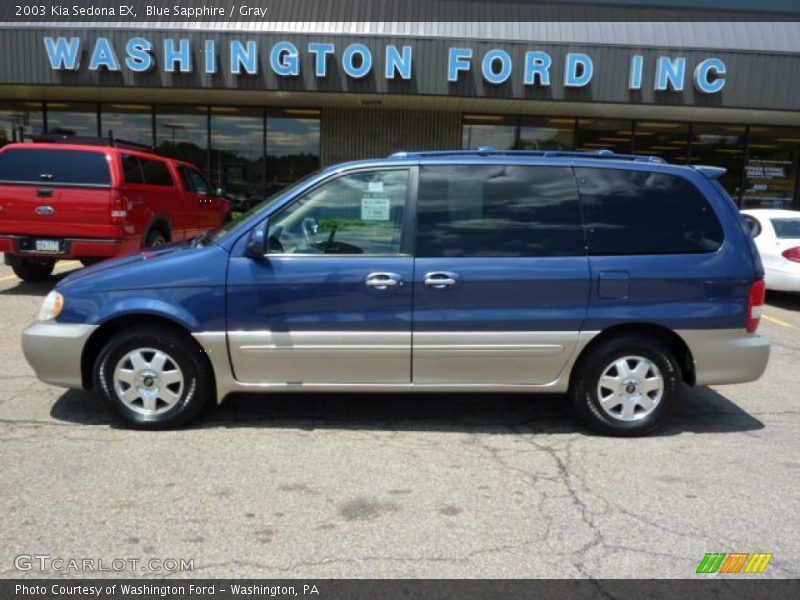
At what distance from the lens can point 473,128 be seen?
16797 mm

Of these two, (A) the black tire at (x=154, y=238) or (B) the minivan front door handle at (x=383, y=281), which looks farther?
(A) the black tire at (x=154, y=238)

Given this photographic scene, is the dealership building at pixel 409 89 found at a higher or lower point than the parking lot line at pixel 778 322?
higher

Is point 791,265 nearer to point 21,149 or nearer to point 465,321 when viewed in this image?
point 465,321

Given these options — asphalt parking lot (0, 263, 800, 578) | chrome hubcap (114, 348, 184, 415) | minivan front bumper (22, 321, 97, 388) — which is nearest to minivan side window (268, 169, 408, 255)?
chrome hubcap (114, 348, 184, 415)

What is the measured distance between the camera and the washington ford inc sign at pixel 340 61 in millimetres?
13359

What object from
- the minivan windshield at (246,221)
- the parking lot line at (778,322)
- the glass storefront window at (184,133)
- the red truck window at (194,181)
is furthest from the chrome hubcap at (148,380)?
the glass storefront window at (184,133)

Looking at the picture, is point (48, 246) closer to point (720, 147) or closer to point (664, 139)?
point (664, 139)

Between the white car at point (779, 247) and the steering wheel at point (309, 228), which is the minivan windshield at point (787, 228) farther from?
the steering wheel at point (309, 228)

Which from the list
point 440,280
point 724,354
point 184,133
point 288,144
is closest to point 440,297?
point 440,280

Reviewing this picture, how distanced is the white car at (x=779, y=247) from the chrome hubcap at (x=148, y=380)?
8.01 m

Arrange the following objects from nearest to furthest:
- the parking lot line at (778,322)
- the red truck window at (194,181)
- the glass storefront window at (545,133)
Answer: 1. the parking lot line at (778,322)
2. the red truck window at (194,181)
3. the glass storefront window at (545,133)

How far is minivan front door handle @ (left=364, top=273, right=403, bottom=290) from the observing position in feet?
13.9

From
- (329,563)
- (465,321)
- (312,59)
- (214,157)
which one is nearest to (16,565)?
(329,563)

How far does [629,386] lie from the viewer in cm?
443
